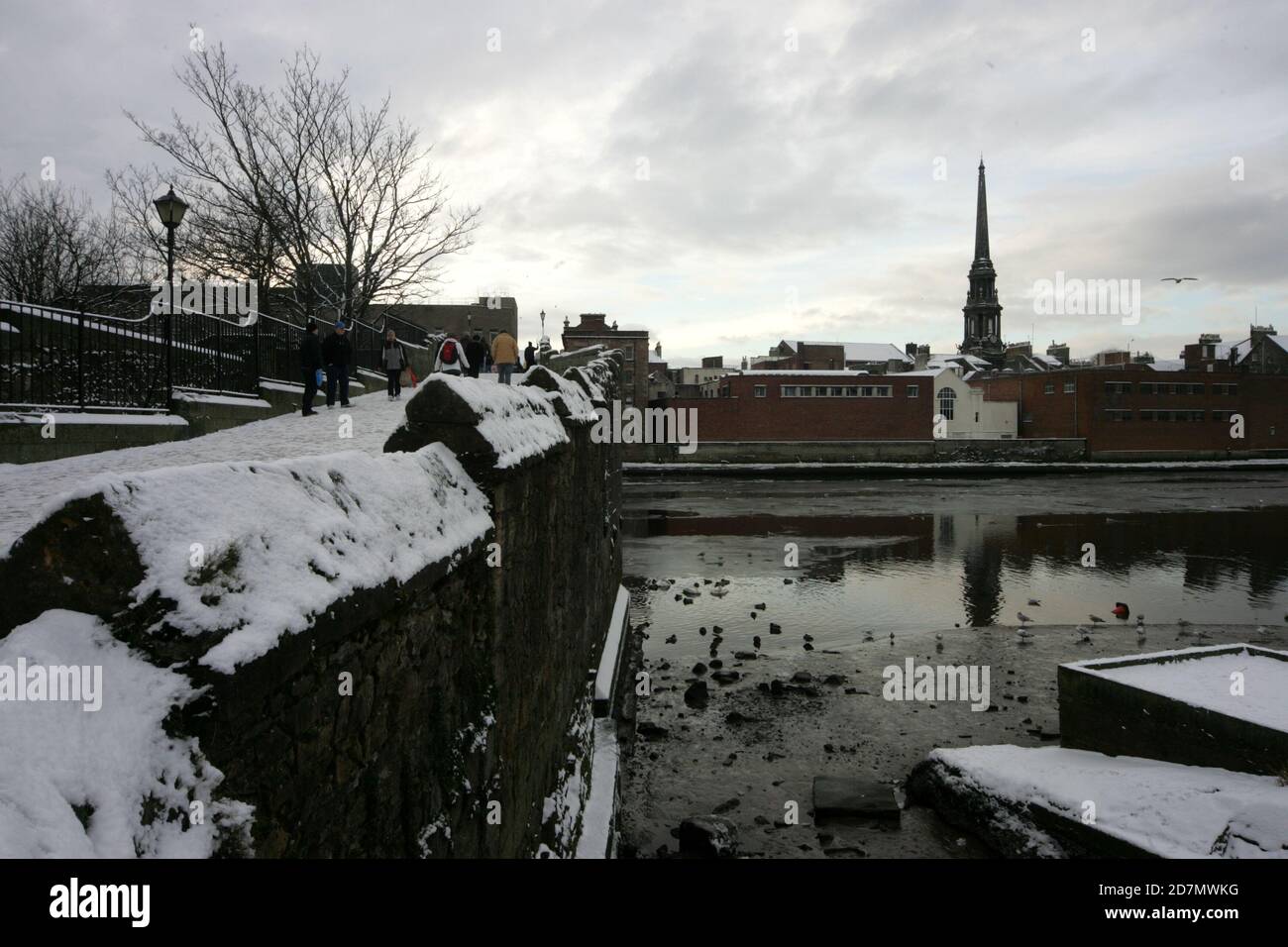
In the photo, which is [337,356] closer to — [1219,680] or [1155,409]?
[1219,680]

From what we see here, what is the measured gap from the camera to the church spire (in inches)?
4032

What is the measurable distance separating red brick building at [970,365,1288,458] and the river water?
18.2 m

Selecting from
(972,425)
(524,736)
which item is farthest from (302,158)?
(972,425)

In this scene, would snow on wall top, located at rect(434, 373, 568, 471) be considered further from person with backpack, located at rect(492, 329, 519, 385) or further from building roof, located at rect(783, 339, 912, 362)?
building roof, located at rect(783, 339, 912, 362)

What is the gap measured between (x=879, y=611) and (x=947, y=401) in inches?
1740

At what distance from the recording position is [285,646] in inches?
66.2

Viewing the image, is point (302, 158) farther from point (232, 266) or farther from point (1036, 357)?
point (1036, 357)

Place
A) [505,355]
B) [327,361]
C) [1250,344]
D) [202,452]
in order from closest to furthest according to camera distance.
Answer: [202,452] < [327,361] < [505,355] < [1250,344]

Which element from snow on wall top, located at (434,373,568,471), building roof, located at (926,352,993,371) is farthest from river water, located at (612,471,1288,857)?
building roof, located at (926,352,993,371)

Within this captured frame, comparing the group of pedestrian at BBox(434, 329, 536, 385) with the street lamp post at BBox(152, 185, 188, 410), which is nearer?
Result: the street lamp post at BBox(152, 185, 188, 410)

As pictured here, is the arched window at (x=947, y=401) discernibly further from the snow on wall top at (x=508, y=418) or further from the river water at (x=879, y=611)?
the snow on wall top at (x=508, y=418)

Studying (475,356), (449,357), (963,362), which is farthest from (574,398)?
(963,362)

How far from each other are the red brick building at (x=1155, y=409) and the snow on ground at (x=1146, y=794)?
53585 mm

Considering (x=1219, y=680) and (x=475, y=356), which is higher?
(x=475, y=356)
